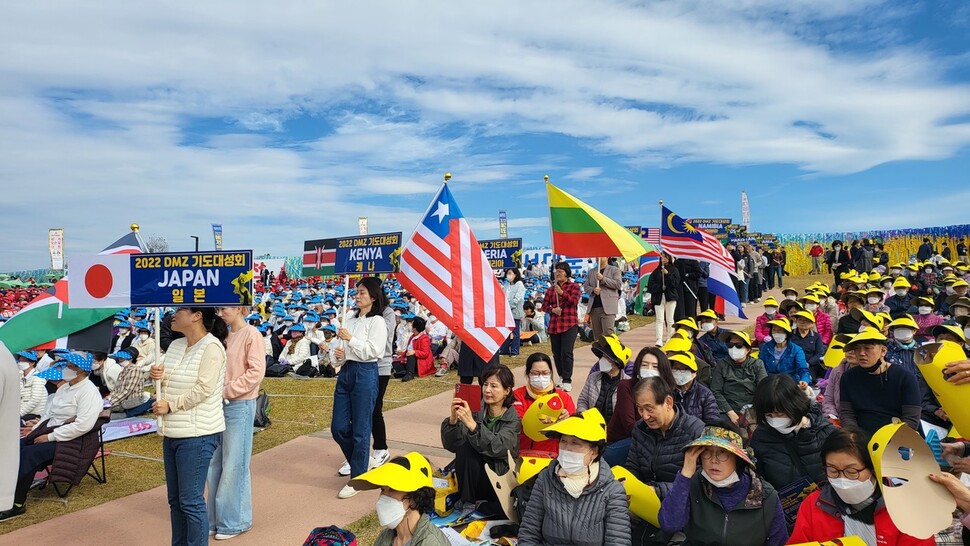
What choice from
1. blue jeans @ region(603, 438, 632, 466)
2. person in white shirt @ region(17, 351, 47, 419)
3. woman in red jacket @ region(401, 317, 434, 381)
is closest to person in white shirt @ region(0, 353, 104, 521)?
person in white shirt @ region(17, 351, 47, 419)

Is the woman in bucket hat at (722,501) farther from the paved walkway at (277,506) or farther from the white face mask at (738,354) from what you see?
the white face mask at (738,354)

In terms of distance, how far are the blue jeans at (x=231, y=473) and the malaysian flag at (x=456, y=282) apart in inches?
69.4

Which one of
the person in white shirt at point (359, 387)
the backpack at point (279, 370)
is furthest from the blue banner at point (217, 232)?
the person in white shirt at point (359, 387)

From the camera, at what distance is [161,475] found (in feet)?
23.2

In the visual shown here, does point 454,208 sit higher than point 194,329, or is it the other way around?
point 454,208

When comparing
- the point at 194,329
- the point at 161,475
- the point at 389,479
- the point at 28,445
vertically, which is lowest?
the point at 161,475

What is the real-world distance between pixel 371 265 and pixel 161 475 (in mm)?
3389

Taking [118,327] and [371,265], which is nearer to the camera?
[371,265]

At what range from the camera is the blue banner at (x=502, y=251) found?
1238 centimetres

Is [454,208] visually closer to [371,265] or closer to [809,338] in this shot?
[371,265]

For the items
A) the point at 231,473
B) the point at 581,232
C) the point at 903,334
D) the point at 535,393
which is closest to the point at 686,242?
the point at 581,232

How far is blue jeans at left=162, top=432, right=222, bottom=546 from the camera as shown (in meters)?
4.26

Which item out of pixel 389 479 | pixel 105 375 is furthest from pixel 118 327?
pixel 389 479

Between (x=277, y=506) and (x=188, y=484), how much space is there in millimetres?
1685
